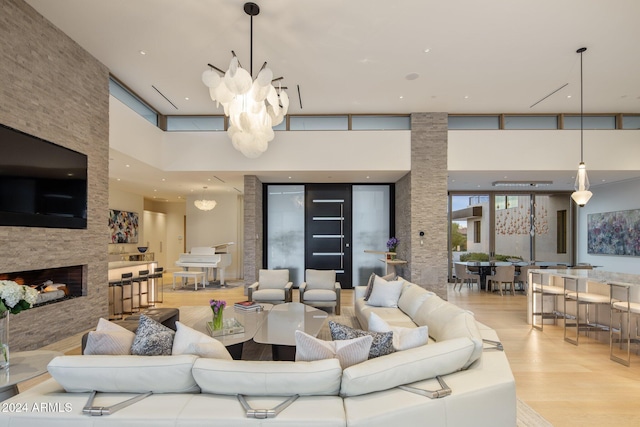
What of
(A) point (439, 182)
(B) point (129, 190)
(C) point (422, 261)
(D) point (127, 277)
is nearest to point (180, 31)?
(D) point (127, 277)

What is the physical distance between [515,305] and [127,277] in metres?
7.98

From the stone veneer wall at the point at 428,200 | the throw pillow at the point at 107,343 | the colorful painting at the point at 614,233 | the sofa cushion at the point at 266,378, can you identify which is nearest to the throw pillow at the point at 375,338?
the sofa cushion at the point at 266,378

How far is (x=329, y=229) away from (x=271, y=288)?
10.6 feet

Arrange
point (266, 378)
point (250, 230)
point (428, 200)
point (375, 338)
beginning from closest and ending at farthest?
point (266, 378)
point (375, 338)
point (428, 200)
point (250, 230)

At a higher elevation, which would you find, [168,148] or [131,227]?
[168,148]

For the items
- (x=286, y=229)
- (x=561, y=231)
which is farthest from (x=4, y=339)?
(x=561, y=231)

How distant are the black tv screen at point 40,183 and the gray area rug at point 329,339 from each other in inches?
103

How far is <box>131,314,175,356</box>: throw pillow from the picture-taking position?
213 centimetres

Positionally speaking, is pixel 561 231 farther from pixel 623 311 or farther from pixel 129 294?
pixel 129 294

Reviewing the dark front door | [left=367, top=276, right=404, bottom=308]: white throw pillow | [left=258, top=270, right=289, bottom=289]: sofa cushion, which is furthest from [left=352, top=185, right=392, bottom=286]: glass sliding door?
[left=367, top=276, right=404, bottom=308]: white throw pillow

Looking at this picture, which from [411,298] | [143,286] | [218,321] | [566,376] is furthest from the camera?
[143,286]

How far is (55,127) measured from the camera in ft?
14.9

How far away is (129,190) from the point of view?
10.8m

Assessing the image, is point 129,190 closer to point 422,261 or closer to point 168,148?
point 168,148
